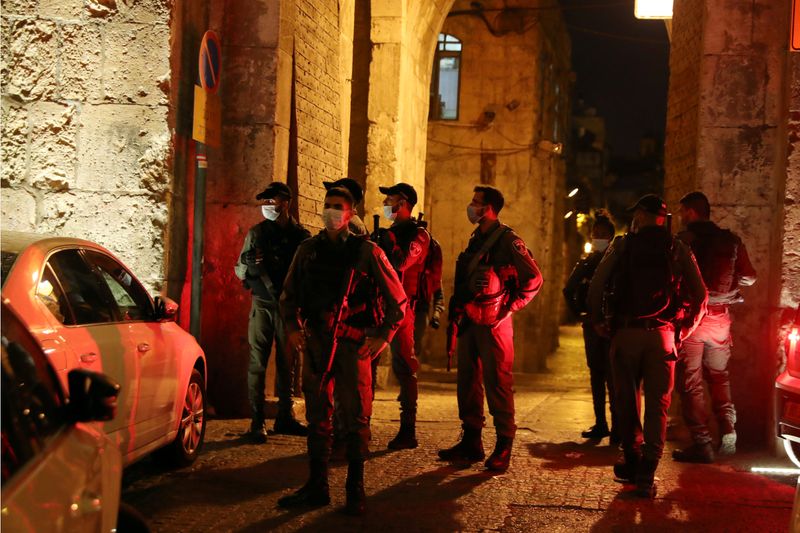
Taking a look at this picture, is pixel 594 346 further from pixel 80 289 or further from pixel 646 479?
pixel 80 289

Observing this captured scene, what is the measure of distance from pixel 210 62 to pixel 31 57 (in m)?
1.56

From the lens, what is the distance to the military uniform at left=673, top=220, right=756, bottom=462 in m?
7.31

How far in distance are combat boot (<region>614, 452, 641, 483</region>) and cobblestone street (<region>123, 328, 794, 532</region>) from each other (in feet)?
0.28

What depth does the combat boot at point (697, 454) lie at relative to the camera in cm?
728

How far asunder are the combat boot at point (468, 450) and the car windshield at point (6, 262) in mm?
3562

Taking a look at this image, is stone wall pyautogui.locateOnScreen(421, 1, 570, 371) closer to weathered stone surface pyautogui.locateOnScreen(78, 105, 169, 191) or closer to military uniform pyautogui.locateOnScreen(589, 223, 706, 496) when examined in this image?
weathered stone surface pyautogui.locateOnScreen(78, 105, 169, 191)

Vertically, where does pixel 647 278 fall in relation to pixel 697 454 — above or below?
A: above

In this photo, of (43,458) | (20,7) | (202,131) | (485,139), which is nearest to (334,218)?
(202,131)

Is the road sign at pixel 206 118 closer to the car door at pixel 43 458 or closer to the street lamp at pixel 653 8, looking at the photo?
the car door at pixel 43 458

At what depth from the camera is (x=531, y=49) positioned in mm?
21875

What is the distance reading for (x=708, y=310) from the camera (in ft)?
24.2

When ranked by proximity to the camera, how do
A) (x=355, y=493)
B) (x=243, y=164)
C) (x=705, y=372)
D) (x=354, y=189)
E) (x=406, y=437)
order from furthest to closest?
(x=243, y=164) → (x=406, y=437) → (x=705, y=372) → (x=354, y=189) → (x=355, y=493)

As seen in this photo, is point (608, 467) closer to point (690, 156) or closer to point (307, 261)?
point (307, 261)

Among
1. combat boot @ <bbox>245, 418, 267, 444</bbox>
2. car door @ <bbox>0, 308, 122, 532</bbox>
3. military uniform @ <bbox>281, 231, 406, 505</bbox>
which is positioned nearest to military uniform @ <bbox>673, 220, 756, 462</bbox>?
military uniform @ <bbox>281, 231, 406, 505</bbox>
